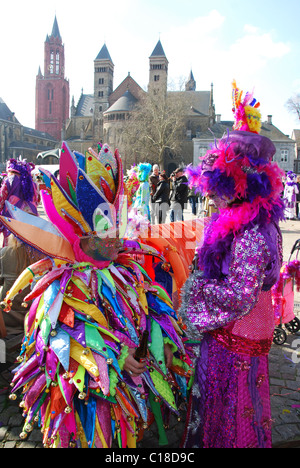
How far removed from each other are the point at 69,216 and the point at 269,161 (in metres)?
1.17

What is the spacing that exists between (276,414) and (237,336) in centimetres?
154

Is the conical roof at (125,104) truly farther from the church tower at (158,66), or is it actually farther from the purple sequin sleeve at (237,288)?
the purple sequin sleeve at (237,288)

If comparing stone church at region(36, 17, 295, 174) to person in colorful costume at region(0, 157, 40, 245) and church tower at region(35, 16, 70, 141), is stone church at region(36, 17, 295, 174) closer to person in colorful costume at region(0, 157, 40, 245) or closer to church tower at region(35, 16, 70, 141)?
church tower at region(35, 16, 70, 141)

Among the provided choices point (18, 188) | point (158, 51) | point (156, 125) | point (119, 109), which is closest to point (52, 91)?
point (158, 51)

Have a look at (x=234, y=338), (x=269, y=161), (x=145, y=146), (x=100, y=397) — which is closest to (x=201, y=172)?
(x=269, y=161)

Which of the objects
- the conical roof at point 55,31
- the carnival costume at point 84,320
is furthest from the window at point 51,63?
the carnival costume at point 84,320

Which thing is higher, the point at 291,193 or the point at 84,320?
the point at 291,193

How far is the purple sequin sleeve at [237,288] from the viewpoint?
67.0 inches

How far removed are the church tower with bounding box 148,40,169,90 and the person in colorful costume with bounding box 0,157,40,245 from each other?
62430 mm

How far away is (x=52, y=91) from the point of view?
294 ft

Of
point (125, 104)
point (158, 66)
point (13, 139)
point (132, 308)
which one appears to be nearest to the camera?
point (132, 308)

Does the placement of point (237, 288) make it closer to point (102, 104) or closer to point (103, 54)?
point (102, 104)

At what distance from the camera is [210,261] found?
197 centimetres

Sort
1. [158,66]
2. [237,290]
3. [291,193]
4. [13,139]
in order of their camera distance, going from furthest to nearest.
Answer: [13,139] < [158,66] < [291,193] < [237,290]
